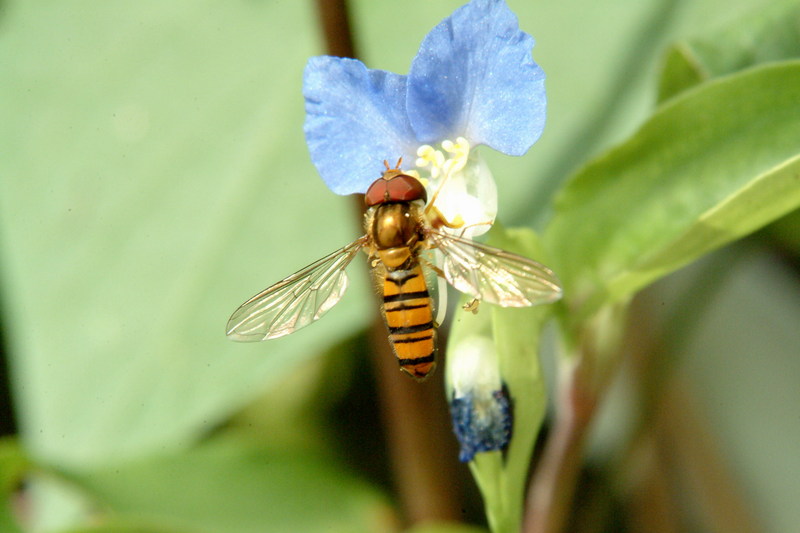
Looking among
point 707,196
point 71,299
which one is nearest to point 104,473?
point 71,299

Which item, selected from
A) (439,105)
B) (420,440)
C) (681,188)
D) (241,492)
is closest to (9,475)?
(241,492)

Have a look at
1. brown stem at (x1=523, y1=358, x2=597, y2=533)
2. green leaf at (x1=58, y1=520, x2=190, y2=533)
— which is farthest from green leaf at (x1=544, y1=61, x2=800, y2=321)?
green leaf at (x1=58, y1=520, x2=190, y2=533)

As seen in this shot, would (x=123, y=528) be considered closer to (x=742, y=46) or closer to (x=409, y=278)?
(x=409, y=278)

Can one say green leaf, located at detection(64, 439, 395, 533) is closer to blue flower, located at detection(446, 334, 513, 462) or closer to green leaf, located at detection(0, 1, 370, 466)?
green leaf, located at detection(0, 1, 370, 466)

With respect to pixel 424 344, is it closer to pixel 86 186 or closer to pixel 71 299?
pixel 71 299

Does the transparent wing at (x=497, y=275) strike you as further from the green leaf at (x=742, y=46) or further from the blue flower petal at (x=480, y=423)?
the green leaf at (x=742, y=46)

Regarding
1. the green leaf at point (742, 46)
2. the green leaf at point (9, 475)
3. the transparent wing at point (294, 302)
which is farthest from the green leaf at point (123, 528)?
the green leaf at point (742, 46)
